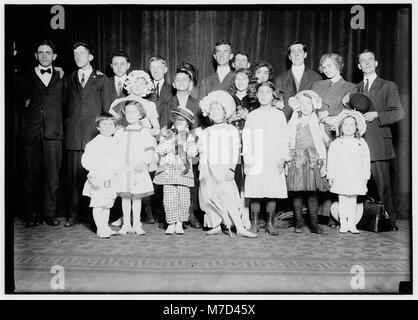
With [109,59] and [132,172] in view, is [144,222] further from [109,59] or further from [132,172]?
[109,59]

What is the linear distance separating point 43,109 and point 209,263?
83.4 inches

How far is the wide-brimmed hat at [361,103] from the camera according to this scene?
188 inches

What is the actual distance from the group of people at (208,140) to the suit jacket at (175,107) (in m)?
0.01

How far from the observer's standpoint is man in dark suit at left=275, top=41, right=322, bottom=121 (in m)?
4.87

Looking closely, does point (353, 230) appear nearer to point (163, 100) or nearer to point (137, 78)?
point (163, 100)

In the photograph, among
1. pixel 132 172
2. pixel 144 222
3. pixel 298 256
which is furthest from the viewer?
pixel 144 222

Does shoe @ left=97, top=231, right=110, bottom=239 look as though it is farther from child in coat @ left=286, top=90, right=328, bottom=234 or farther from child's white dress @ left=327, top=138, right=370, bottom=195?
child's white dress @ left=327, top=138, right=370, bottom=195

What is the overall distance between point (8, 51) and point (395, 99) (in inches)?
131

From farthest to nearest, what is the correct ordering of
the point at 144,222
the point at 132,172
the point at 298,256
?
1. the point at 144,222
2. the point at 132,172
3. the point at 298,256

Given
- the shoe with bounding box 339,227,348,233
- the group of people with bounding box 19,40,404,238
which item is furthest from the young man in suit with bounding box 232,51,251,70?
the shoe with bounding box 339,227,348,233

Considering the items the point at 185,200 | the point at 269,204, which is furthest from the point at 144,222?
the point at 269,204

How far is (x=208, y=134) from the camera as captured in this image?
15.2 ft

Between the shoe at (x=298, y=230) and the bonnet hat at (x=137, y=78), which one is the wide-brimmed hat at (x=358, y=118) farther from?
the bonnet hat at (x=137, y=78)

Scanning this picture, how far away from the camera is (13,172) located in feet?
14.1
